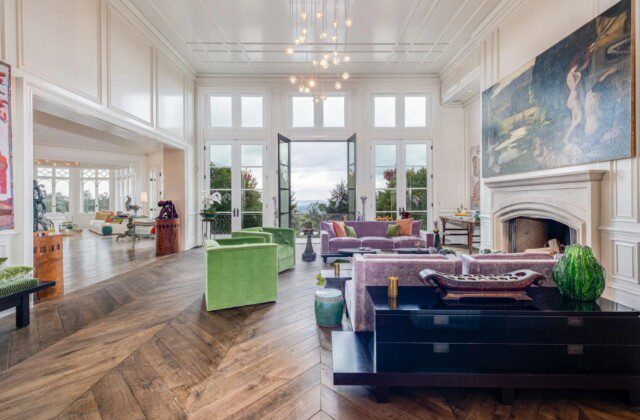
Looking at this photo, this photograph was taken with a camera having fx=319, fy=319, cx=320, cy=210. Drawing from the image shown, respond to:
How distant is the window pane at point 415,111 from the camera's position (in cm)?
816

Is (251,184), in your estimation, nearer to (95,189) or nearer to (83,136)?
(83,136)

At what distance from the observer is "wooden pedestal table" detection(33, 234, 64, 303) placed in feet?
12.3

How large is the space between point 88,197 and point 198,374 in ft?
48.8

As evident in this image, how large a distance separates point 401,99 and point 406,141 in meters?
1.09

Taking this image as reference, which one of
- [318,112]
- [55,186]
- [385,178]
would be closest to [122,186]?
[55,186]

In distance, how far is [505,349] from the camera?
189 centimetres

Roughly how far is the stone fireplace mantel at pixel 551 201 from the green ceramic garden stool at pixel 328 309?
9.42ft

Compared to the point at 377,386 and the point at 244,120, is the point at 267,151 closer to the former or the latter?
the point at 244,120

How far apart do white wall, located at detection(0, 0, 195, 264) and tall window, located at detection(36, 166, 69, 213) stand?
1033 cm

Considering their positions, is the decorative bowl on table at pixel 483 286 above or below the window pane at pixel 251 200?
below

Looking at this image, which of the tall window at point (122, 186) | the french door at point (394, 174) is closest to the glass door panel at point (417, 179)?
the french door at point (394, 174)

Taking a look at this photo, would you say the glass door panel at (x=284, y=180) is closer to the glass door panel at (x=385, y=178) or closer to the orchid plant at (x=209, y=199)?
the orchid plant at (x=209, y=199)

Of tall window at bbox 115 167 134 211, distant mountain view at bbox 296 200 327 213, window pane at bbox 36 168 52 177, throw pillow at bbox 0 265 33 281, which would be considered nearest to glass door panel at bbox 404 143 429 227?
distant mountain view at bbox 296 200 327 213

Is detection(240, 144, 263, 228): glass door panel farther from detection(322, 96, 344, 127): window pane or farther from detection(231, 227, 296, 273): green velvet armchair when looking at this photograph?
detection(231, 227, 296, 273): green velvet armchair
